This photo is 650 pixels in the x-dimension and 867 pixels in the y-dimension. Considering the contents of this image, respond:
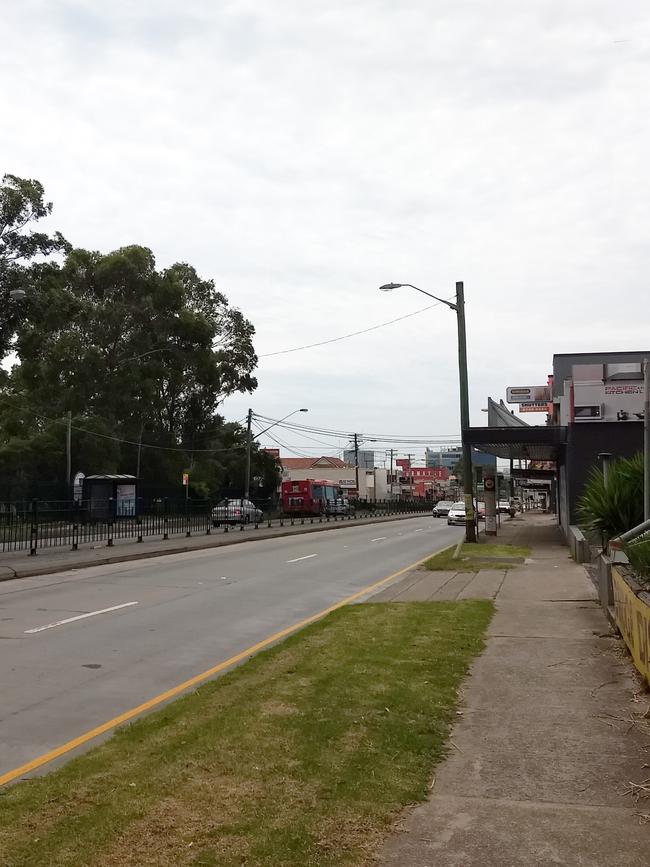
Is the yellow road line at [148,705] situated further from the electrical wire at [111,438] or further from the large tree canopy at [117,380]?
the electrical wire at [111,438]

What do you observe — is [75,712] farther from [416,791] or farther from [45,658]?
[416,791]

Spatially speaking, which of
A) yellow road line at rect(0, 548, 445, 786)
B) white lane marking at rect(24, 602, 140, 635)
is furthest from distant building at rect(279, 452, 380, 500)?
yellow road line at rect(0, 548, 445, 786)

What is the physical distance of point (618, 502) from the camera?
1546 cm

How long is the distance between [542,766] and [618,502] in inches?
430

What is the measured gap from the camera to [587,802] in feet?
15.5

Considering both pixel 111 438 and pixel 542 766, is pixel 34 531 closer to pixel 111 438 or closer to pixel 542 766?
pixel 542 766

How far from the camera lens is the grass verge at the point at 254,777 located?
4.04 m

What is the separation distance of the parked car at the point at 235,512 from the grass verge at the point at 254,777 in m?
29.3

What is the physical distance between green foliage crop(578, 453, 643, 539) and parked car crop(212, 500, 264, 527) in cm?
2283

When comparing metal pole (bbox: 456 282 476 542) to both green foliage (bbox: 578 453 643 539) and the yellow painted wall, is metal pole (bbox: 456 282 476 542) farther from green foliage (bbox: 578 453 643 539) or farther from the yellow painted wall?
the yellow painted wall

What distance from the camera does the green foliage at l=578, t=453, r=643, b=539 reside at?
15.3m

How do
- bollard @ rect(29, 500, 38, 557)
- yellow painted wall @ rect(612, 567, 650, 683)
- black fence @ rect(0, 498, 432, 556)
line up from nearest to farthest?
yellow painted wall @ rect(612, 567, 650, 683) < bollard @ rect(29, 500, 38, 557) < black fence @ rect(0, 498, 432, 556)

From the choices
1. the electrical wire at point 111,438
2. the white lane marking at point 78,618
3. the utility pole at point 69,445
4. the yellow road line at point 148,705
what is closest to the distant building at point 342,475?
the electrical wire at point 111,438

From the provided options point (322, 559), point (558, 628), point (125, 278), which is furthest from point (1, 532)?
point (125, 278)
